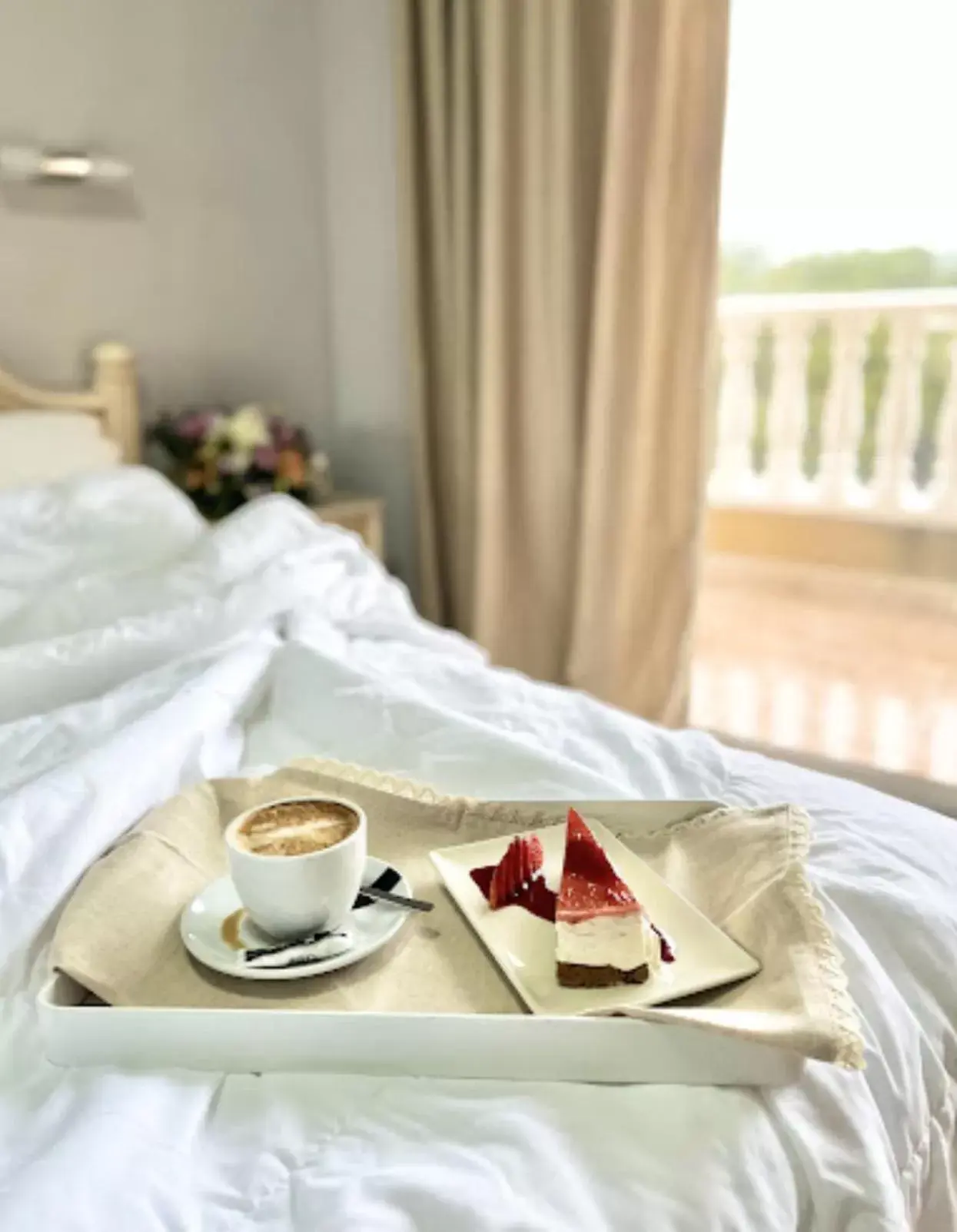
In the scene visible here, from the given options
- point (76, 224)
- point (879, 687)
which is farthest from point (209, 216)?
point (879, 687)

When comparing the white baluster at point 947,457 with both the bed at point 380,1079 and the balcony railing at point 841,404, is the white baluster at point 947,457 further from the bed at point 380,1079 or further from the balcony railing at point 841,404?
the bed at point 380,1079

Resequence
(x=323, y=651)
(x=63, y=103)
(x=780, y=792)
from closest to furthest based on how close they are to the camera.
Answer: (x=780, y=792)
(x=323, y=651)
(x=63, y=103)

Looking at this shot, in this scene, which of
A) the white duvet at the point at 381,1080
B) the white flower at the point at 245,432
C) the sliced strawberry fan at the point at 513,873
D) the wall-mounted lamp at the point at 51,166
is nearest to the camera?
the white duvet at the point at 381,1080

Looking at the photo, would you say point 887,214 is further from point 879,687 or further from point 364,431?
point 364,431

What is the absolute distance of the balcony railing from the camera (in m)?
3.46

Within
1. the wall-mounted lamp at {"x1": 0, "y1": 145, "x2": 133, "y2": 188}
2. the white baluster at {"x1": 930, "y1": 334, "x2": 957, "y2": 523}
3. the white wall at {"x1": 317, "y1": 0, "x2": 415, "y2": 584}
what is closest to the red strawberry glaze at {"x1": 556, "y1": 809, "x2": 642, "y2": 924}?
the wall-mounted lamp at {"x1": 0, "y1": 145, "x2": 133, "y2": 188}

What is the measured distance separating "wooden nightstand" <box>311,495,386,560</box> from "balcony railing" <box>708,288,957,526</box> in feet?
3.94

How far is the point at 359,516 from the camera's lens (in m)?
2.59

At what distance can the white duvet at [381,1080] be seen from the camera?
1.95 ft

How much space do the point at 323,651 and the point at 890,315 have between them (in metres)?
2.76

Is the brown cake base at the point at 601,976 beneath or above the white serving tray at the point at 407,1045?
above

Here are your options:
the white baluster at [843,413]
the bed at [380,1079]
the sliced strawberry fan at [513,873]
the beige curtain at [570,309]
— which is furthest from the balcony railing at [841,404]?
the sliced strawberry fan at [513,873]

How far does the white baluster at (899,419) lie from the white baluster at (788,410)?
0.84ft

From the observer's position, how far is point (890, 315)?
11.4 ft
